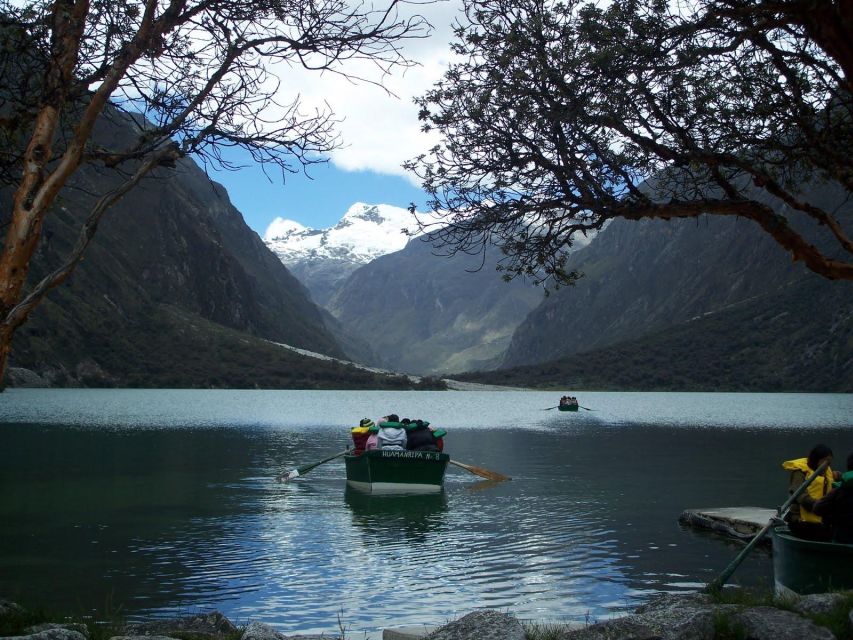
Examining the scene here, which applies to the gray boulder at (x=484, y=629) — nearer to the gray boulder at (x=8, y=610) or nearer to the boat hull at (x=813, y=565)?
the gray boulder at (x=8, y=610)

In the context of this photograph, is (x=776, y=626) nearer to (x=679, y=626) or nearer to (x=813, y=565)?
(x=679, y=626)

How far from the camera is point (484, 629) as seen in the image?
32.7 ft

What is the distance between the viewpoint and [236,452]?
5178 cm

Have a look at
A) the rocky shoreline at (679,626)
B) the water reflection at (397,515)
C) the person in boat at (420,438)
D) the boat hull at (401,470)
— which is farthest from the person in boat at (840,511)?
the person in boat at (420,438)

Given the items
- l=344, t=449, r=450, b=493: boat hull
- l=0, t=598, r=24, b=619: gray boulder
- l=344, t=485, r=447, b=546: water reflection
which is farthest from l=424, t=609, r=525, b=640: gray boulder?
l=344, t=449, r=450, b=493: boat hull

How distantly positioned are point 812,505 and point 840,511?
66 cm

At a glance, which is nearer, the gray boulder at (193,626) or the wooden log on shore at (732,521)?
the gray boulder at (193,626)

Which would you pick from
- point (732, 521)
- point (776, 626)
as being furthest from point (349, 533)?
point (776, 626)

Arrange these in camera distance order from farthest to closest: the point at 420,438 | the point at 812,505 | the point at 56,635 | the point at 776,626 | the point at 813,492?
the point at 420,438
the point at 813,492
the point at 812,505
the point at 776,626
the point at 56,635

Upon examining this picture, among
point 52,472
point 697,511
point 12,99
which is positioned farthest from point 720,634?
point 52,472

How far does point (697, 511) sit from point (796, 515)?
1114cm

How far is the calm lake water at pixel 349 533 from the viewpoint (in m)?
Answer: 17.1

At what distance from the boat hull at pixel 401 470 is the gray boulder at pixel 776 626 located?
22365mm

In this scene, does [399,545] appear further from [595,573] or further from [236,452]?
[236,452]
